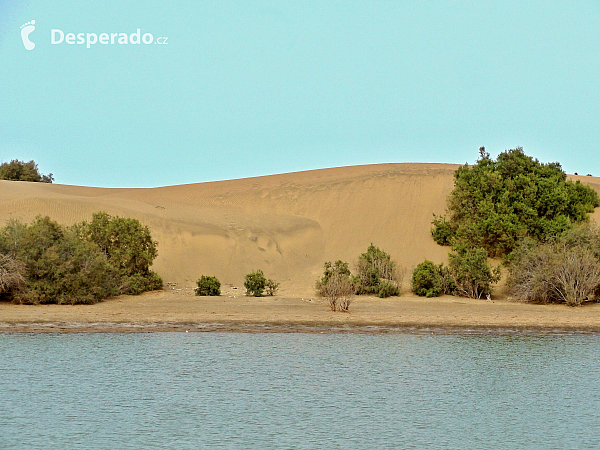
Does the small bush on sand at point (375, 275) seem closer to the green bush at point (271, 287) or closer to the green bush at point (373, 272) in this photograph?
the green bush at point (373, 272)

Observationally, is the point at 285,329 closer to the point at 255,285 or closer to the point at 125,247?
the point at 255,285

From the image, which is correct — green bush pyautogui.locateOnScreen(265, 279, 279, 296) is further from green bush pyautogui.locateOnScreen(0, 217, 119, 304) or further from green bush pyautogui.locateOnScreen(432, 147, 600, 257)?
green bush pyautogui.locateOnScreen(432, 147, 600, 257)

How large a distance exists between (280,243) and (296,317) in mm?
15669

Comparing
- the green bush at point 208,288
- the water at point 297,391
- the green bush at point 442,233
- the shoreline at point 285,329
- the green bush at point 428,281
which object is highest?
the green bush at point 442,233

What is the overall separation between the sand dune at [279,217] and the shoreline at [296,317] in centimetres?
517

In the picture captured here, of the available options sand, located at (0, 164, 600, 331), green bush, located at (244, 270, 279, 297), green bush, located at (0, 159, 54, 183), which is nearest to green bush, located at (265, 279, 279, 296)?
green bush, located at (244, 270, 279, 297)

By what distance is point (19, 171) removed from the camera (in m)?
54.7

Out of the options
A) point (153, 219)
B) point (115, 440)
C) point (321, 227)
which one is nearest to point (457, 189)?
point (321, 227)

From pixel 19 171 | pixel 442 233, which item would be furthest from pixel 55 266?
pixel 19 171

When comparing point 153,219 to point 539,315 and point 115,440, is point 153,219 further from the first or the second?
point 115,440

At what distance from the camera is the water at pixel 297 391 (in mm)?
10055

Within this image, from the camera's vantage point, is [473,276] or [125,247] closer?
[473,276]

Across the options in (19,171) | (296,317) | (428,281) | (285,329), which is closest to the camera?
(285,329)

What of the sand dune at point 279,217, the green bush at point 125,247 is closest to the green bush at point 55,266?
the green bush at point 125,247
